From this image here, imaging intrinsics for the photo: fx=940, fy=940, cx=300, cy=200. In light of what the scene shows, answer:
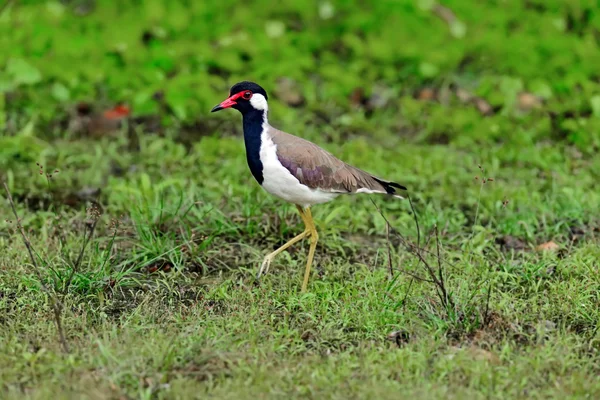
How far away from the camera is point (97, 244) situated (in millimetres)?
5480

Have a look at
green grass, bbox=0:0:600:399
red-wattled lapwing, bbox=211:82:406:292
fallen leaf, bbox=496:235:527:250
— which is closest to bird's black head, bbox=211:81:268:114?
red-wattled lapwing, bbox=211:82:406:292

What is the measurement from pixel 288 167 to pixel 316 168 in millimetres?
184

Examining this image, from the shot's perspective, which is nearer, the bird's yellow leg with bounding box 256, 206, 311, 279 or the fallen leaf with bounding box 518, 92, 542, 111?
the bird's yellow leg with bounding box 256, 206, 311, 279

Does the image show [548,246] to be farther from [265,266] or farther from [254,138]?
[254,138]

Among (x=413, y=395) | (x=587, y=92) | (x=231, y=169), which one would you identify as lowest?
(x=413, y=395)

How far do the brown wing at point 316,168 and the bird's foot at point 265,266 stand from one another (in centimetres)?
50

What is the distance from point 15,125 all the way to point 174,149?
135cm

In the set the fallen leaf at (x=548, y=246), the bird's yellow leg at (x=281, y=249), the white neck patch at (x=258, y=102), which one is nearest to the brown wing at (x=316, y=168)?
the white neck patch at (x=258, y=102)

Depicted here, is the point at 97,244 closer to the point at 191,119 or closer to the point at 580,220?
the point at 191,119

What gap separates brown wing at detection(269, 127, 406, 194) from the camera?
5.21 m

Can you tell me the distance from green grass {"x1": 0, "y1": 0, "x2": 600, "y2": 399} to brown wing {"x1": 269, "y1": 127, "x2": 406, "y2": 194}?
0.53 meters

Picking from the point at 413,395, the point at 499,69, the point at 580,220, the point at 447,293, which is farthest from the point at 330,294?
the point at 499,69

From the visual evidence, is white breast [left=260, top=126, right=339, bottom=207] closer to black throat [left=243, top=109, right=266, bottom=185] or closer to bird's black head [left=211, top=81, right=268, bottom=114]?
black throat [left=243, top=109, right=266, bottom=185]

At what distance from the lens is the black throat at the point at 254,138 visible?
205 inches
